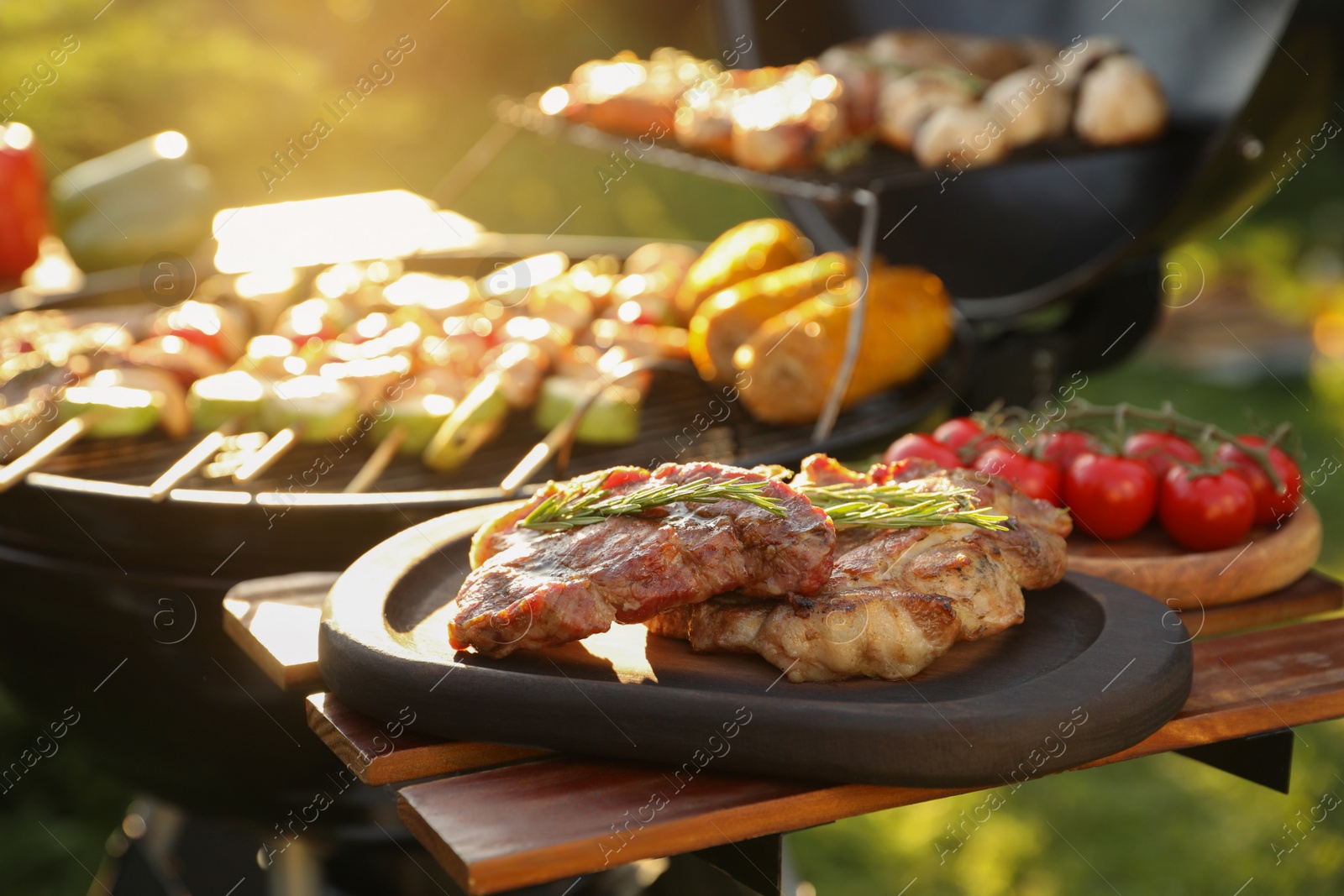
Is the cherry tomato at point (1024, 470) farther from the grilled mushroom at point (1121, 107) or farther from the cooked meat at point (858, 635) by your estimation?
the grilled mushroom at point (1121, 107)

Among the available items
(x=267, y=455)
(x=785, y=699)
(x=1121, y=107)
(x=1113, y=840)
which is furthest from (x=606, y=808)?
(x=1113, y=840)

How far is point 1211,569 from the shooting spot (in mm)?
2432

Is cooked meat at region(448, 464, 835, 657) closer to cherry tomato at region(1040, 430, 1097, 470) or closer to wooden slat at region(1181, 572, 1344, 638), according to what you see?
wooden slat at region(1181, 572, 1344, 638)

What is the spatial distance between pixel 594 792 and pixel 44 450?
2.12 meters

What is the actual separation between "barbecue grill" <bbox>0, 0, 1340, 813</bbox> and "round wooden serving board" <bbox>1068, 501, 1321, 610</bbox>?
2.77 feet

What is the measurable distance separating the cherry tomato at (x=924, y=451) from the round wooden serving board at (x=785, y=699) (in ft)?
2.36

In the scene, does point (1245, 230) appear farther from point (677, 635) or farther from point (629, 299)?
point (677, 635)

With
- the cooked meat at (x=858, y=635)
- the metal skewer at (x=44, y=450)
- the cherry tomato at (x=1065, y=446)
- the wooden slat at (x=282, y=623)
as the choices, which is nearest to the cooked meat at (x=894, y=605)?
the cooked meat at (x=858, y=635)

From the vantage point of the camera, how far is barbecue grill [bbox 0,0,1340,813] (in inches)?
115

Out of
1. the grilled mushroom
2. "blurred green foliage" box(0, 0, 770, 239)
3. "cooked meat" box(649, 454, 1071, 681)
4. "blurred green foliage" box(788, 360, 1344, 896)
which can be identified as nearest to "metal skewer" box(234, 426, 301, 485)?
"cooked meat" box(649, 454, 1071, 681)

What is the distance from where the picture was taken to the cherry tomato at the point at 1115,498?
2621 millimetres

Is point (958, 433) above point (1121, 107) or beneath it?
beneath

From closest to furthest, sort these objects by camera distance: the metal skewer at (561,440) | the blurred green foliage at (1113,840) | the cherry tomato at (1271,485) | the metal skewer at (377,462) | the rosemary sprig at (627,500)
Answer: the rosemary sprig at (627,500) < the cherry tomato at (1271,485) < the metal skewer at (561,440) < the metal skewer at (377,462) < the blurred green foliage at (1113,840)

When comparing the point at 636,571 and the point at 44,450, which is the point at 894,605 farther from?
the point at 44,450
